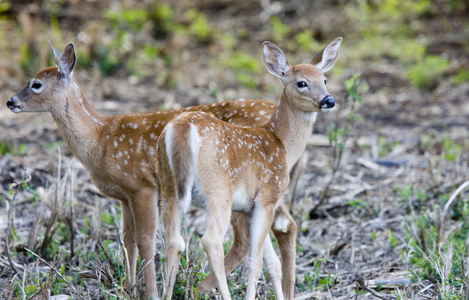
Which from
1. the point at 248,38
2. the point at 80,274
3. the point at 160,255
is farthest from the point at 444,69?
the point at 80,274

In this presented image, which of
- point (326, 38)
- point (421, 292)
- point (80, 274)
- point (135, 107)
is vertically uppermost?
point (326, 38)

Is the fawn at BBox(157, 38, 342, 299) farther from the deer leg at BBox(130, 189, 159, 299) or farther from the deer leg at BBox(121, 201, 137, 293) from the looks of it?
the deer leg at BBox(121, 201, 137, 293)

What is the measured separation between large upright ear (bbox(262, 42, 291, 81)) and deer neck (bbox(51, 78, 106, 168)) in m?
1.49

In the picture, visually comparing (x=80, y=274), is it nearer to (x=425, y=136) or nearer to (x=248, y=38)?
(x=425, y=136)

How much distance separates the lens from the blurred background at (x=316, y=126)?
5402 millimetres

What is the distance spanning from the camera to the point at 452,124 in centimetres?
909

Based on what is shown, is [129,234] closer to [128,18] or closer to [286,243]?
[286,243]

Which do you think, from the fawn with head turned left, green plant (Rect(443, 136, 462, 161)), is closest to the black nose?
the fawn with head turned left

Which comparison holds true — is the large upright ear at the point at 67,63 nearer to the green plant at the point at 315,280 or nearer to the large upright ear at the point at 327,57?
the large upright ear at the point at 327,57

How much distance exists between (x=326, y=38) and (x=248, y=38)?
169 centimetres

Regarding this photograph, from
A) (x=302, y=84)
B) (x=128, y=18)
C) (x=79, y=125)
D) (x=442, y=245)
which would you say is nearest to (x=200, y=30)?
(x=128, y=18)

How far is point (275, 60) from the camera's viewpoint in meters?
5.31

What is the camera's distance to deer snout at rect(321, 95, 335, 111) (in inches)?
189

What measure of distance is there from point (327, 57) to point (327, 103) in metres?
0.94
